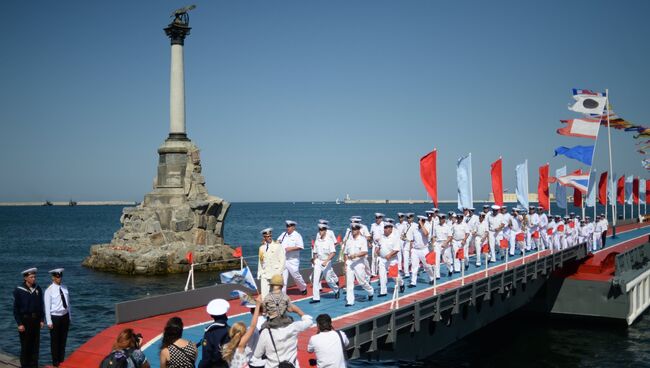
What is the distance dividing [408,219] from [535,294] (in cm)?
888

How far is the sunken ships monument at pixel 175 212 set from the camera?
38.3 metres

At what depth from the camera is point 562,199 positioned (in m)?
34.0

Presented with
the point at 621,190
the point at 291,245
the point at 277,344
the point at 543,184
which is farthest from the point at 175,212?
the point at 621,190

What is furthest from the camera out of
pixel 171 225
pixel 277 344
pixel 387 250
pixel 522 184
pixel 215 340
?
pixel 171 225

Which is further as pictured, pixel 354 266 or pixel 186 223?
pixel 186 223

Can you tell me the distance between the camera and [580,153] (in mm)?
30000

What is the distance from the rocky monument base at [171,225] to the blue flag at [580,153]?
833 inches

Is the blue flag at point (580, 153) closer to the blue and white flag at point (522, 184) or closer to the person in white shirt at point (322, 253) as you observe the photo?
the blue and white flag at point (522, 184)

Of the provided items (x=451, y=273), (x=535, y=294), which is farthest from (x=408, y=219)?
(x=535, y=294)

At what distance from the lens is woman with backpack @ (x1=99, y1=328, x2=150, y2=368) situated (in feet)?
19.4

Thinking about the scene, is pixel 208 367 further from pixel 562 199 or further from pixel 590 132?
pixel 562 199

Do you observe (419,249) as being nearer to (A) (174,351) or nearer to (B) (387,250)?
(B) (387,250)

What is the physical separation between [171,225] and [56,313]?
1150 inches

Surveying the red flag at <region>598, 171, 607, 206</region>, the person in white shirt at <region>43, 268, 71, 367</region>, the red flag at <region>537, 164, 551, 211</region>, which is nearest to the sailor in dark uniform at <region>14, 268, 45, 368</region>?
the person in white shirt at <region>43, 268, 71, 367</region>
